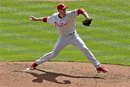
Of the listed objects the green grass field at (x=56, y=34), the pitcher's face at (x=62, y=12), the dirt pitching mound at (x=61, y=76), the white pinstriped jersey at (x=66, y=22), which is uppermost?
the pitcher's face at (x=62, y=12)

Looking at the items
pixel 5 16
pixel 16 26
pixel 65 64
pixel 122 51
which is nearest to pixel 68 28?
pixel 65 64

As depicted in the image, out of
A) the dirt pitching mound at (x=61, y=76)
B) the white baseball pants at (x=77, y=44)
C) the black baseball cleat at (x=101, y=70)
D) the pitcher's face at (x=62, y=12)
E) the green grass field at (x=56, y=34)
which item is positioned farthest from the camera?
the green grass field at (x=56, y=34)

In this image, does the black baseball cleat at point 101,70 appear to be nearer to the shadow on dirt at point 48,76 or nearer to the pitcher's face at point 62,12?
the shadow on dirt at point 48,76

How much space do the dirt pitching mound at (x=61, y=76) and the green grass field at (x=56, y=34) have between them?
0.69m

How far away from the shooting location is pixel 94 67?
38.6 ft

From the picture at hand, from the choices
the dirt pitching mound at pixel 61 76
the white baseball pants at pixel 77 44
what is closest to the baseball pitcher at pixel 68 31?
the white baseball pants at pixel 77 44

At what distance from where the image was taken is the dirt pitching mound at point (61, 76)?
1033cm

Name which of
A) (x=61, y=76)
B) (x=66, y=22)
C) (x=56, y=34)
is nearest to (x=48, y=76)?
(x=61, y=76)

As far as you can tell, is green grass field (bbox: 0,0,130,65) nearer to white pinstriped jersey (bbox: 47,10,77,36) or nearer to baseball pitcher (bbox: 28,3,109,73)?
baseball pitcher (bbox: 28,3,109,73)

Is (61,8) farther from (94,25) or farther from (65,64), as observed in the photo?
(94,25)

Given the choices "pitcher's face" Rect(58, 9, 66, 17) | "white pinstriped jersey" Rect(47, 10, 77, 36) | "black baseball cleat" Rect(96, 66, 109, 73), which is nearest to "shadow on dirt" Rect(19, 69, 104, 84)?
"black baseball cleat" Rect(96, 66, 109, 73)

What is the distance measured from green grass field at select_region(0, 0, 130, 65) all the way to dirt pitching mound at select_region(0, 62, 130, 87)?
2.25ft

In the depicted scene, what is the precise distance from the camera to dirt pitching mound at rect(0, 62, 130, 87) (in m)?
10.3

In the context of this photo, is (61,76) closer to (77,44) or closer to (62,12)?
(77,44)
